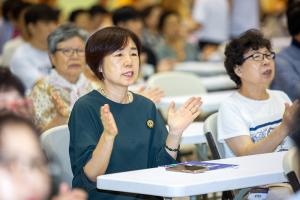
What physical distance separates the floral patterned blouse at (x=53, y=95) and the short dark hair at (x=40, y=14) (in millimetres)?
1737

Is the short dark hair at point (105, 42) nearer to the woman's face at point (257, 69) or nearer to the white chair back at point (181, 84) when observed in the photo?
the woman's face at point (257, 69)

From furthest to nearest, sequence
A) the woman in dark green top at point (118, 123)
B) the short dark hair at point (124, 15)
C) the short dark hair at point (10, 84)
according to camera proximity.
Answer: the short dark hair at point (124, 15) → the woman in dark green top at point (118, 123) → the short dark hair at point (10, 84)

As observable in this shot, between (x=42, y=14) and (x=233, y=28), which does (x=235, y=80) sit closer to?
(x=42, y=14)

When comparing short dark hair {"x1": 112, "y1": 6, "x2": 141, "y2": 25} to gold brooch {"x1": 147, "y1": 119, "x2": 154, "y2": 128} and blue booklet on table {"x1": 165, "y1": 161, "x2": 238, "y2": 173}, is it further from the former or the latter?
blue booklet on table {"x1": 165, "y1": 161, "x2": 238, "y2": 173}

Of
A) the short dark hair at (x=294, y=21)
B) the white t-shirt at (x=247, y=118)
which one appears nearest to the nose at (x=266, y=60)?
the white t-shirt at (x=247, y=118)

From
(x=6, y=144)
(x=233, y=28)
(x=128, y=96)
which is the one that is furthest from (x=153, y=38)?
(x=6, y=144)

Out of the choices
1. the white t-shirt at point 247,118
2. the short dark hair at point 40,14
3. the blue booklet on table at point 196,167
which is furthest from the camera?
the short dark hair at point 40,14

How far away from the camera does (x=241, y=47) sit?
14.7 ft

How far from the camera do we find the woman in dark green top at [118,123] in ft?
12.1

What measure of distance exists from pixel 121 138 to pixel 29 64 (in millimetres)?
2805

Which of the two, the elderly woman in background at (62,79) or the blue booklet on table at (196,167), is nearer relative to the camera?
the blue booklet on table at (196,167)

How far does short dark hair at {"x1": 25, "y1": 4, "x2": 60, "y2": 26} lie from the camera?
689 cm

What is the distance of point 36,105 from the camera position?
16.2ft

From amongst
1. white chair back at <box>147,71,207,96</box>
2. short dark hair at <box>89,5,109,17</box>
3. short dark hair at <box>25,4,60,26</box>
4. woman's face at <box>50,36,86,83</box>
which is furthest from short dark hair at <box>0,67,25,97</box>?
short dark hair at <box>89,5,109,17</box>
